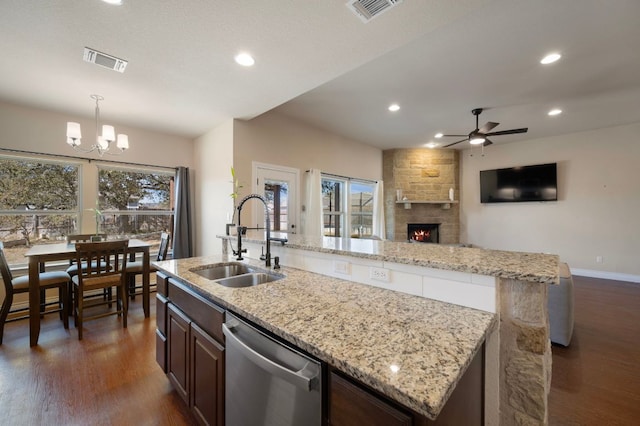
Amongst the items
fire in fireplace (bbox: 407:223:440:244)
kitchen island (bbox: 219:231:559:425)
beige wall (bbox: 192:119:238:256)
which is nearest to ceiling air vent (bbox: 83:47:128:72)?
beige wall (bbox: 192:119:238:256)

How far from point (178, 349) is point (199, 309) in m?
0.46

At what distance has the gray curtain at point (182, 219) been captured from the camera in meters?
4.35

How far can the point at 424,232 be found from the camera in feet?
22.2

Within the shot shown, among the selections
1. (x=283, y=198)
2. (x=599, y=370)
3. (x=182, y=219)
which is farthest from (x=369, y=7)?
(x=182, y=219)

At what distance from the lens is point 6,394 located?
1864 millimetres

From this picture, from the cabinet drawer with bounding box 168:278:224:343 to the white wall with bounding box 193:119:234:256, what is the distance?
2.24 meters

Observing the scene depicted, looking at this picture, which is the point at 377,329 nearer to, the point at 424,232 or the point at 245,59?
the point at 245,59

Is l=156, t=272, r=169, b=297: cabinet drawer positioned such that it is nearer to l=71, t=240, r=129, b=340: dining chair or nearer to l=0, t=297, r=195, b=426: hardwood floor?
l=0, t=297, r=195, b=426: hardwood floor

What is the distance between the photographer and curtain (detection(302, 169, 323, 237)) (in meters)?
4.72

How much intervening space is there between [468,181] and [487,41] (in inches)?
194

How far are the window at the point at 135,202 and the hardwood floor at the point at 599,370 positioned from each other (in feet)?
17.1

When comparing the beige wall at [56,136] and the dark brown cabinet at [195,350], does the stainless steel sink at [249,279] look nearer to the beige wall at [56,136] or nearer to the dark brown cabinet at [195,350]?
the dark brown cabinet at [195,350]

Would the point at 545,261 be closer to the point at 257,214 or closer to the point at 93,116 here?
the point at 257,214

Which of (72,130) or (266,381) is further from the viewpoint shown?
(72,130)
